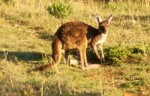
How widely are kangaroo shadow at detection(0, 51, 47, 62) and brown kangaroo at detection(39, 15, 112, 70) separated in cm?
59

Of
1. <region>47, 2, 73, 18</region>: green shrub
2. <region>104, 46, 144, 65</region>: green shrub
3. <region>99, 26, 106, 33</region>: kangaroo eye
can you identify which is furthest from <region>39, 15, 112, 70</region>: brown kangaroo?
<region>47, 2, 73, 18</region>: green shrub

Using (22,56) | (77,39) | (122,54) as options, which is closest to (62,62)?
(77,39)

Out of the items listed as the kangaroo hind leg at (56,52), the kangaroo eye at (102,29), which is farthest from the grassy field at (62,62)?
the kangaroo eye at (102,29)

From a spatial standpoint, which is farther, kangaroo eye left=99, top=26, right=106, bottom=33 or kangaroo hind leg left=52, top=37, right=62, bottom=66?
kangaroo eye left=99, top=26, right=106, bottom=33

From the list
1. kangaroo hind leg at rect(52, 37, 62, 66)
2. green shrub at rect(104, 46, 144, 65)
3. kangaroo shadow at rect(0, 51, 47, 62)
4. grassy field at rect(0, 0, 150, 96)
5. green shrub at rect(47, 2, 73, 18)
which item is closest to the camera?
grassy field at rect(0, 0, 150, 96)

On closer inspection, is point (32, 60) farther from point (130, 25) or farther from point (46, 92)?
point (130, 25)

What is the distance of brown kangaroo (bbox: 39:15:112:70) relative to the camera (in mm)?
7883

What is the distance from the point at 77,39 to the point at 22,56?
1216 millimetres

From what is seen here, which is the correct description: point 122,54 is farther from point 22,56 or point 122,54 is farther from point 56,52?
point 22,56

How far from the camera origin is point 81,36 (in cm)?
813

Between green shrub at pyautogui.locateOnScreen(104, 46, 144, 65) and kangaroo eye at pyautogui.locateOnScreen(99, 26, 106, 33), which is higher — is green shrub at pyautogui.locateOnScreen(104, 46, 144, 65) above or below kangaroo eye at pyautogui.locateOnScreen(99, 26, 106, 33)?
below

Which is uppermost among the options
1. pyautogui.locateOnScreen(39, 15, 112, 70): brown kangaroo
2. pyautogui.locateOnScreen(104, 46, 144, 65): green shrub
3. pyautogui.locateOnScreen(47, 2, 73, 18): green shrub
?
pyautogui.locateOnScreen(47, 2, 73, 18): green shrub

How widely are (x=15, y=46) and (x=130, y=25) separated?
3069 mm

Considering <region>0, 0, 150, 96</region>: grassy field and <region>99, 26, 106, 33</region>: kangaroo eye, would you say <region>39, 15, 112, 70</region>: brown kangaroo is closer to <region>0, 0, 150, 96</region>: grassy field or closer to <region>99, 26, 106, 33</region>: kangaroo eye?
<region>99, 26, 106, 33</region>: kangaroo eye
